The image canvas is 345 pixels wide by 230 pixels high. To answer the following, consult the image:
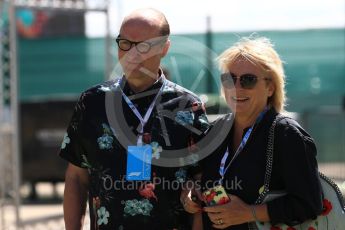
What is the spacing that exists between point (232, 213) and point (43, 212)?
882 cm

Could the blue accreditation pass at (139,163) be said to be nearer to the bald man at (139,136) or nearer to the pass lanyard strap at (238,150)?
the bald man at (139,136)

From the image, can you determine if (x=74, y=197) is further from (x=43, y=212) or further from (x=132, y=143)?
(x=43, y=212)

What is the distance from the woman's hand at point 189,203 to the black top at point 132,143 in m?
0.04

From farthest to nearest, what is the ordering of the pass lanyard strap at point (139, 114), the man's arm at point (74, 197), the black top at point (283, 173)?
the man's arm at point (74, 197) < the pass lanyard strap at point (139, 114) < the black top at point (283, 173)

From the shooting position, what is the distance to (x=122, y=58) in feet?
11.0

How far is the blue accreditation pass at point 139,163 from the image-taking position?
3.32 m

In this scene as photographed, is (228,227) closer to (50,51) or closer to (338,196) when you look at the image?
(338,196)

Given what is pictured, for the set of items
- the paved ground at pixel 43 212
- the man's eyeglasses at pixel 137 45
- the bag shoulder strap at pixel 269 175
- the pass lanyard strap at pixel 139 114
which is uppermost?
the man's eyeglasses at pixel 137 45

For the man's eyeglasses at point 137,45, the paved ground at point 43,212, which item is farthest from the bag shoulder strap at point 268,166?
the paved ground at point 43,212

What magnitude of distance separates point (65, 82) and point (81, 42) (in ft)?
2.66

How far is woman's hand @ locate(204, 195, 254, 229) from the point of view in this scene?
312 centimetres

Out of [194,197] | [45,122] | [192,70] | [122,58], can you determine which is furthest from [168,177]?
[45,122]

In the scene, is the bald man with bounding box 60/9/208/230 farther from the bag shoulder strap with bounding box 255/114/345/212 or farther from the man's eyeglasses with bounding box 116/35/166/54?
the bag shoulder strap with bounding box 255/114/345/212

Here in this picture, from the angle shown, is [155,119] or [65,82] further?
[65,82]
